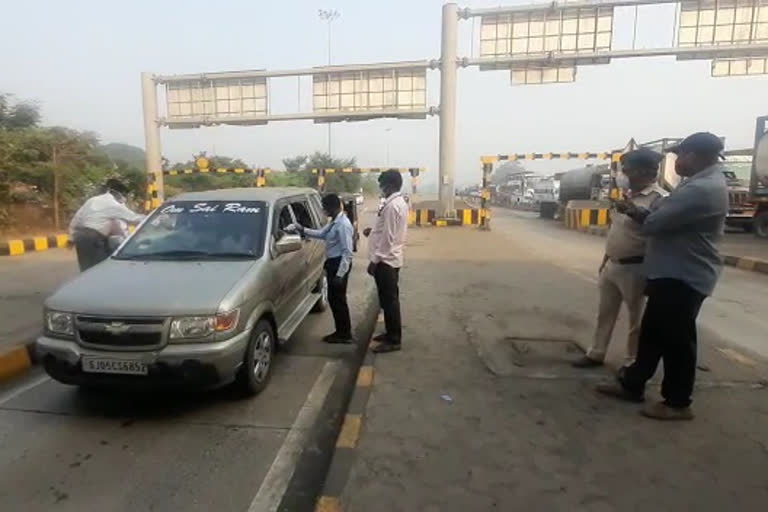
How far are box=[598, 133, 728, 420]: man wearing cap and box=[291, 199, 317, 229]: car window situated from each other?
3.56 m

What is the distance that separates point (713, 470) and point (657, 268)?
1.23 meters

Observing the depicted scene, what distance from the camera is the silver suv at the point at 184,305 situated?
339 centimetres

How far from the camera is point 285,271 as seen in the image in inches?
185

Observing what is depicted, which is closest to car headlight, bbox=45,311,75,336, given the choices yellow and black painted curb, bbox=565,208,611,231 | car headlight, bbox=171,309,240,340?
car headlight, bbox=171,309,240,340

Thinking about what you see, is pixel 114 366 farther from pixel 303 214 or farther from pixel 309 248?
pixel 303 214

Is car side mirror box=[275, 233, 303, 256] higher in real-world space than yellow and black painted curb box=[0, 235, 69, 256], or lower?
higher

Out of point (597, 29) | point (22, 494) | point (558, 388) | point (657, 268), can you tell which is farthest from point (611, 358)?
point (597, 29)

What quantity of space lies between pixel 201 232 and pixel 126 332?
4.71ft

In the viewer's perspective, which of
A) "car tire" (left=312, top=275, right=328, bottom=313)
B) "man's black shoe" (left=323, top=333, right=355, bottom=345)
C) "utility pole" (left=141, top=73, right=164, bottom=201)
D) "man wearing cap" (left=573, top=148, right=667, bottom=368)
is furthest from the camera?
"utility pole" (left=141, top=73, right=164, bottom=201)

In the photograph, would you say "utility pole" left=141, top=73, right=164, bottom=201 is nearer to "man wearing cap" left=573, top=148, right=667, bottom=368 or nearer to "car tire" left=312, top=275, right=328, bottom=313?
"car tire" left=312, top=275, right=328, bottom=313

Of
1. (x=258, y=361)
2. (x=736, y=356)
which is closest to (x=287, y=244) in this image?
(x=258, y=361)

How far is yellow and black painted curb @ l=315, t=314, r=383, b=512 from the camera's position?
2584 mm

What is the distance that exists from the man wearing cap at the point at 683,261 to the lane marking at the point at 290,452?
2.34m

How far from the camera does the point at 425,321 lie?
233 inches
